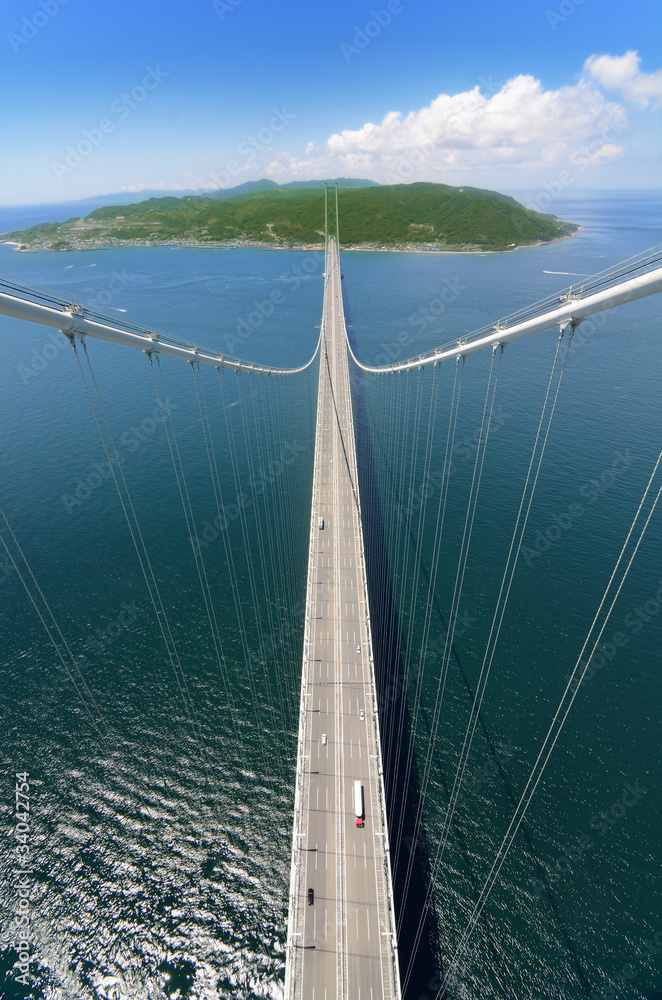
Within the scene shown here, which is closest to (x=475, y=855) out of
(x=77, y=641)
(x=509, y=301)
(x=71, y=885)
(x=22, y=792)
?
(x=71, y=885)

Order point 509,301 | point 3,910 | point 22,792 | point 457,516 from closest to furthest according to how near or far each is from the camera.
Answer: point 3,910, point 22,792, point 457,516, point 509,301

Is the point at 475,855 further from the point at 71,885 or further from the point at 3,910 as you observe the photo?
the point at 3,910

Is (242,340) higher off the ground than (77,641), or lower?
higher

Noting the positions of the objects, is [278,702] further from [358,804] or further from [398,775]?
[358,804]

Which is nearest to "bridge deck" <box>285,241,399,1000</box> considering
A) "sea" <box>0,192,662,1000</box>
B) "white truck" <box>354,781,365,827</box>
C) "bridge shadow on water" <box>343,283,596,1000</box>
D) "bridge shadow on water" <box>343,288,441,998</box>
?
"white truck" <box>354,781,365,827</box>

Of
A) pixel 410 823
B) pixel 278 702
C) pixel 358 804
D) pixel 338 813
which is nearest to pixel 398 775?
pixel 410 823
